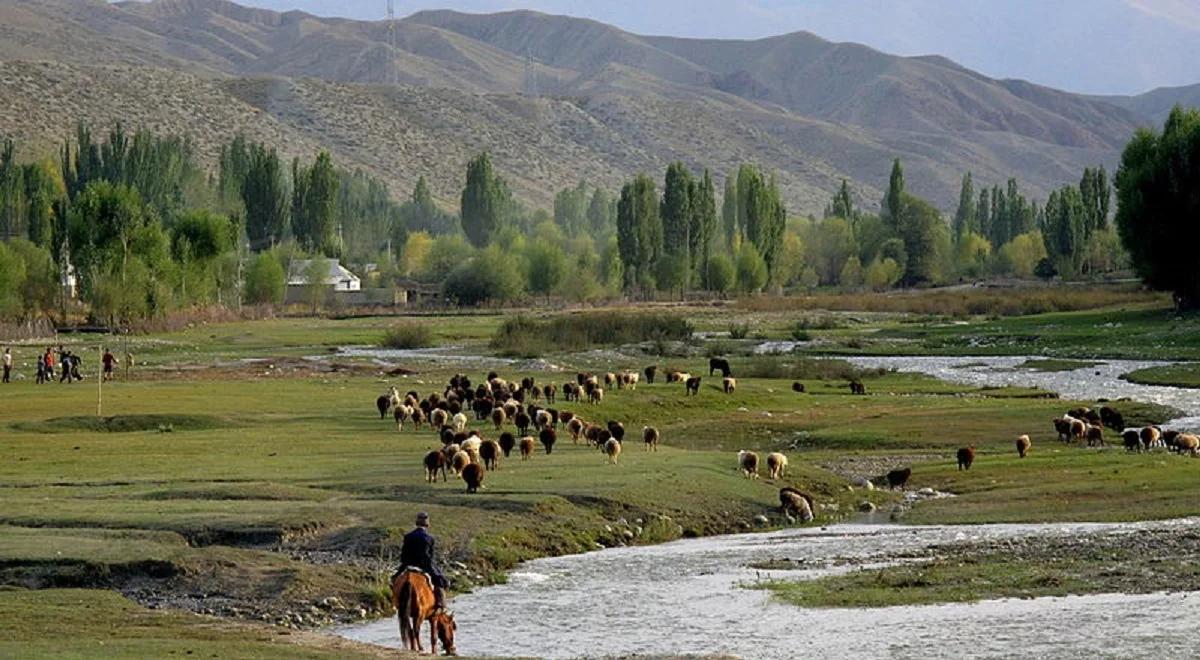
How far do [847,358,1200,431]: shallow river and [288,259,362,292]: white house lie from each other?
76259 mm

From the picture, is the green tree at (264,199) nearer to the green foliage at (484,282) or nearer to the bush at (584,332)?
the green foliage at (484,282)

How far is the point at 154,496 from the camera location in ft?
114

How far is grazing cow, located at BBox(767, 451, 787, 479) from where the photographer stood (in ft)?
137

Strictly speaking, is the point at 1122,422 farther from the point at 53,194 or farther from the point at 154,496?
the point at 53,194

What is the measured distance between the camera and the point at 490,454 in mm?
40312

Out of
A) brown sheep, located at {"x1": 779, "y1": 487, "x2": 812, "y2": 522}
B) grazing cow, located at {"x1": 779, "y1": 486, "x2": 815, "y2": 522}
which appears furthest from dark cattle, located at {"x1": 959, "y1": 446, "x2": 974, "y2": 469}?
Result: brown sheep, located at {"x1": 779, "y1": 487, "x2": 812, "y2": 522}

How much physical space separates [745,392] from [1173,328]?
4125cm

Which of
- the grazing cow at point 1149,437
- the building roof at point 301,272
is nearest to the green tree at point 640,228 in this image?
the building roof at point 301,272

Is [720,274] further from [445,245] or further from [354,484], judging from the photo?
[354,484]

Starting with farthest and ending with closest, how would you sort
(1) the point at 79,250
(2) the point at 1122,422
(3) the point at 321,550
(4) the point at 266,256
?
(4) the point at 266,256 → (1) the point at 79,250 → (2) the point at 1122,422 → (3) the point at 321,550

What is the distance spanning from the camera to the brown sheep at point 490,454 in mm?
40312

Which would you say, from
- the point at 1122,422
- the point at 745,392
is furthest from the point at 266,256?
the point at 1122,422

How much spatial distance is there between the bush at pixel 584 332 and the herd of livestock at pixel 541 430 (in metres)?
30.8

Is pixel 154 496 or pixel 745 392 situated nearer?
pixel 154 496
